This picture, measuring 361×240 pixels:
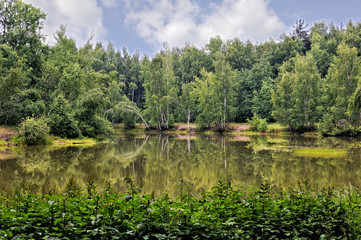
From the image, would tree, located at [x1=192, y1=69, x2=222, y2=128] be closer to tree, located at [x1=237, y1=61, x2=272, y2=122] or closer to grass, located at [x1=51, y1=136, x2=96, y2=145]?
tree, located at [x1=237, y1=61, x2=272, y2=122]

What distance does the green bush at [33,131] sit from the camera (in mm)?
23797

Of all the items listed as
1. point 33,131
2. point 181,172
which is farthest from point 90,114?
point 181,172

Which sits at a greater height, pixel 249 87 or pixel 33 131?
pixel 249 87

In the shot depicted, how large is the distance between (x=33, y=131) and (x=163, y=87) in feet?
112

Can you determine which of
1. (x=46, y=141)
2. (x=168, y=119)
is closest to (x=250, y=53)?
(x=168, y=119)

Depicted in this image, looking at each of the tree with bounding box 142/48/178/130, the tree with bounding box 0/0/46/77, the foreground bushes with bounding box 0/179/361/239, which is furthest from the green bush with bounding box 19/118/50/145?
the tree with bounding box 142/48/178/130

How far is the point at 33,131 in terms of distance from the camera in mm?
24156

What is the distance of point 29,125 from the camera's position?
23.7 m

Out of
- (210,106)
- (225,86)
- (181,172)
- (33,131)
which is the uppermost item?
(225,86)

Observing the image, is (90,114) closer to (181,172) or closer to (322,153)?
(181,172)

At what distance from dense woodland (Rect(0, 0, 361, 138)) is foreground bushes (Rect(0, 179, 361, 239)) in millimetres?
22489

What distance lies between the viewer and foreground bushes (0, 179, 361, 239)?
3289 mm

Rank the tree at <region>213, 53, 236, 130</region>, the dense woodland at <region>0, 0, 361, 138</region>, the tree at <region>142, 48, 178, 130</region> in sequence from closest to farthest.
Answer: the dense woodland at <region>0, 0, 361, 138</region> → the tree at <region>213, 53, 236, 130</region> → the tree at <region>142, 48, 178, 130</region>

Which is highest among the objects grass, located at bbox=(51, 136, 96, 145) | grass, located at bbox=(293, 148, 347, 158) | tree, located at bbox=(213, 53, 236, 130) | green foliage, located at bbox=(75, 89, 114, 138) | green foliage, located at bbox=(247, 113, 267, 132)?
tree, located at bbox=(213, 53, 236, 130)
